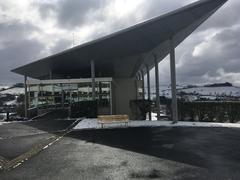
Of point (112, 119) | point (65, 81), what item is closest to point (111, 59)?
point (65, 81)

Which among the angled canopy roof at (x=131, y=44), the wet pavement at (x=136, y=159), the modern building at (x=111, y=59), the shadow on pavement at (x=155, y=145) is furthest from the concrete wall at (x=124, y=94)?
the wet pavement at (x=136, y=159)

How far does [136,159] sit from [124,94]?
90.0 feet

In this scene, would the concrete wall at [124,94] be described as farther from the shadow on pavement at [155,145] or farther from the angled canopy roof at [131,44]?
the shadow on pavement at [155,145]

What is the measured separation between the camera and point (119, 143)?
11.0m

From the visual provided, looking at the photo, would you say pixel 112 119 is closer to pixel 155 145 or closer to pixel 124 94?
pixel 155 145

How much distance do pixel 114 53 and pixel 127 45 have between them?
250 centimetres

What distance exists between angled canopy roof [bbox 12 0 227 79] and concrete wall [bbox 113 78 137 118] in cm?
338

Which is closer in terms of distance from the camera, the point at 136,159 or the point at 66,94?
the point at 136,159

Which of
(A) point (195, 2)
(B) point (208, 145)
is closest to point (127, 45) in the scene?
(A) point (195, 2)

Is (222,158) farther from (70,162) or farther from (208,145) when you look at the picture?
(70,162)

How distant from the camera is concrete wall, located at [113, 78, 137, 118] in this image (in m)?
34.6

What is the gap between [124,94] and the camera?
35.6 metres

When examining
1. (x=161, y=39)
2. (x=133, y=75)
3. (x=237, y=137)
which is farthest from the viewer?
(x=133, y=75)

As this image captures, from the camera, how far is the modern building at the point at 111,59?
16828 millimetres
